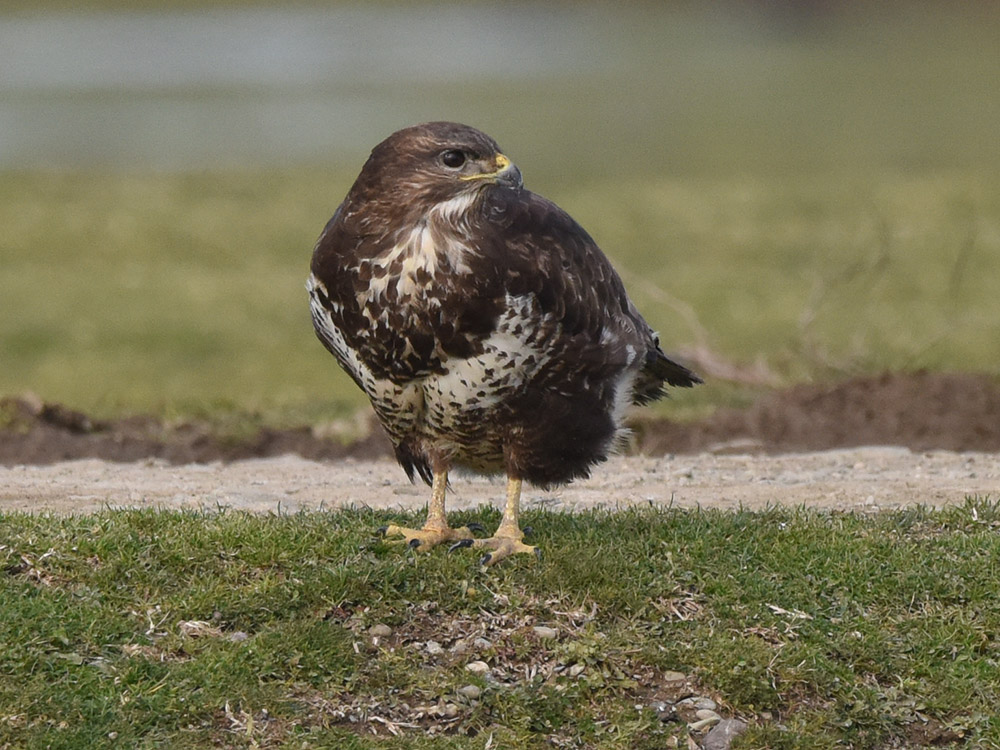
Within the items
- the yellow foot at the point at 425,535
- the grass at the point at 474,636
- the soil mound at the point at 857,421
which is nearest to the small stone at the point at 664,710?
the grass at the point at 474,636

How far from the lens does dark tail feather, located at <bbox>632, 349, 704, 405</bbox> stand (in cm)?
698

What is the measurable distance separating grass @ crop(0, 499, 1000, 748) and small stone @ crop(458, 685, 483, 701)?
0.07 feet

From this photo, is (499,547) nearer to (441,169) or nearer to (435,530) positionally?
(435,530)

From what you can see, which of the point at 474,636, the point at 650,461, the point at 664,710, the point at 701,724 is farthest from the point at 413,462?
the point at 650,461

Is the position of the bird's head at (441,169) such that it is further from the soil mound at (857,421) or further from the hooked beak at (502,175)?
the soil mound at (857,421)

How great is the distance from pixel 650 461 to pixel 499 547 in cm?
310

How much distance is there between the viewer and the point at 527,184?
22.9m

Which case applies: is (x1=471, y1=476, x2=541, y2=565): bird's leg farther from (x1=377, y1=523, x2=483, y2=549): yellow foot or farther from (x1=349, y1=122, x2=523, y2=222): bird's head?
(x1=349, y1=122, x2=523, y2=222): bird's head

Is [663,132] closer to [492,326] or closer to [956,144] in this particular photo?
[956,144]

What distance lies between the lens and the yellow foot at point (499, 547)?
620cm

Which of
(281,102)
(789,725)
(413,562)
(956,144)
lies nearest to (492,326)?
(413,562)

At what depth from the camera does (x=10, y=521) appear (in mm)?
6406

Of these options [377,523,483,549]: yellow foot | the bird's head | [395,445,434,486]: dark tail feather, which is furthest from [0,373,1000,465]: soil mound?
the bird's head

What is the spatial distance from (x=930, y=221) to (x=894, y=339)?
5.72m
